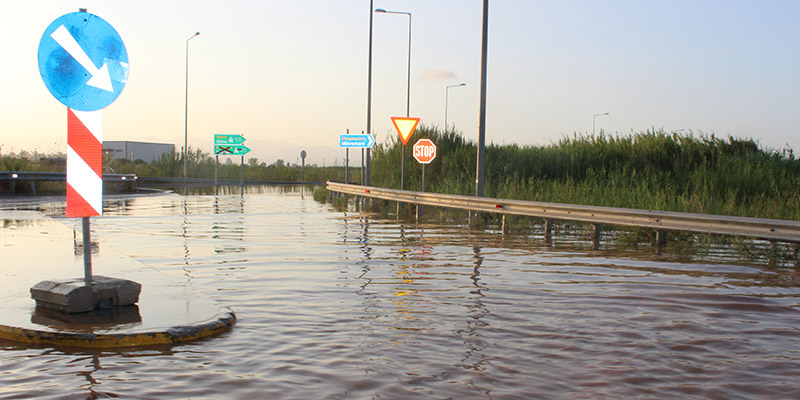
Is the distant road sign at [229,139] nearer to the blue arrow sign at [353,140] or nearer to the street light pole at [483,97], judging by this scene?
the blue arrow sign at [353,140]

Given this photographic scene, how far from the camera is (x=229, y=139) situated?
178 ft

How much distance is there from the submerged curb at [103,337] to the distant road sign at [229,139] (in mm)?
48017

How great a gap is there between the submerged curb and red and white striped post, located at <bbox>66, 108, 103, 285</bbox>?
3.43ft

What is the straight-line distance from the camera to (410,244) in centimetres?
1502

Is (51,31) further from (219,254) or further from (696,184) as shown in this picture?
(696,184)

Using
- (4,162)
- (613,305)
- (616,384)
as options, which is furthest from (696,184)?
(4,162)

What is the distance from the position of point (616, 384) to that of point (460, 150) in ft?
95.0

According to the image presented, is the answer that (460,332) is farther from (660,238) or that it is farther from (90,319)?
(660,238)

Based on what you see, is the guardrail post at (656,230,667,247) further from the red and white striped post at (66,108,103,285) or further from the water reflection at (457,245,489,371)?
the red and white striped post at (66,108,103,285)

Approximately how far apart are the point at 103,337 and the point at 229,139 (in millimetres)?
48922

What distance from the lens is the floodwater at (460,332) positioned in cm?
524

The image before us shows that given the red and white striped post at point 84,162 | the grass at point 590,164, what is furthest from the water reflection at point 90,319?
the grass at point 590,164

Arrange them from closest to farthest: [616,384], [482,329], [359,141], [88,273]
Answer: [616,384], [482,329], [88,273], [359,141]

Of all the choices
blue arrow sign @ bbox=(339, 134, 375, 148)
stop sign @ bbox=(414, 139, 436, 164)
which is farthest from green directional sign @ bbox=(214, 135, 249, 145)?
stop sign @ bbox=(414, 139, 436, 164)
